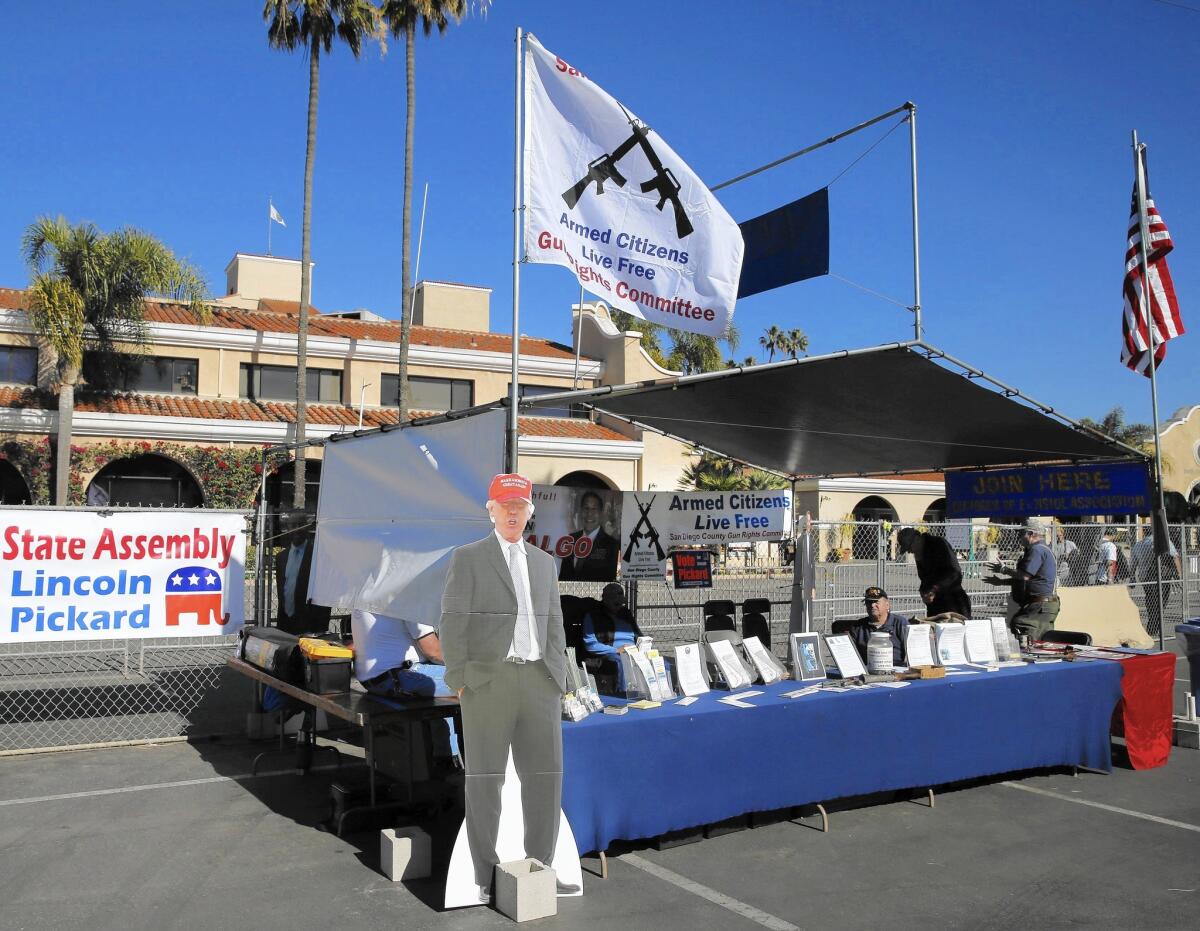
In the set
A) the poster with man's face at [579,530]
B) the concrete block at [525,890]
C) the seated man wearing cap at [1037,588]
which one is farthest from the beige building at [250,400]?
the concrete block at [525,890]

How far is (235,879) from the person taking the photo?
5.29m

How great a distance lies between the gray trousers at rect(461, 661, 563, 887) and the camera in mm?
4949

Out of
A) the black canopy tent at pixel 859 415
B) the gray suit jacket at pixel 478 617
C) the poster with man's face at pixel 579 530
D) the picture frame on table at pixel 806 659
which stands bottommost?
the picture frame on table at pixel 806 659

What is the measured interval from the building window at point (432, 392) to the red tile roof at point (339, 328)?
103 centimetres

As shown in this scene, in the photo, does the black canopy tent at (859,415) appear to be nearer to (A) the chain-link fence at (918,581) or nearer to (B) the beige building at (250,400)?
(A) the chain-link fence at (918,581)

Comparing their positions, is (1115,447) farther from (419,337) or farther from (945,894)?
(419,337)

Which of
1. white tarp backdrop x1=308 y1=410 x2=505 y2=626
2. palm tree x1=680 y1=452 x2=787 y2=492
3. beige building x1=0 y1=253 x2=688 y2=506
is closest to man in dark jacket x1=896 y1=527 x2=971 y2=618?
white tarp backdrop x1=308 y1=410 x2=505 y2=626

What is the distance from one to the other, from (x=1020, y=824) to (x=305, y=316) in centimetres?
2155

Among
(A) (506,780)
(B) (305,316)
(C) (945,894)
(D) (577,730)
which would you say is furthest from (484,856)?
(B) (305,316)

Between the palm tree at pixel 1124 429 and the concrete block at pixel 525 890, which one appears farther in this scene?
the palm tree at pixel 1124 429

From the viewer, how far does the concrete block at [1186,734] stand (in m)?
8.89

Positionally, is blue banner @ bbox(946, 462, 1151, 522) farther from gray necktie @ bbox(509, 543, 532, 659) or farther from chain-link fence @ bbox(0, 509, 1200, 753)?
gray necktie @ bbox(509, 543, 532, 659)

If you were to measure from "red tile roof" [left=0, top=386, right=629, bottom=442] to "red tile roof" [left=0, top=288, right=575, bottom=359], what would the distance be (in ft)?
6.52

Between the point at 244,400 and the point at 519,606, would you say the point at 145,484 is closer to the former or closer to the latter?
the point at 244,400
